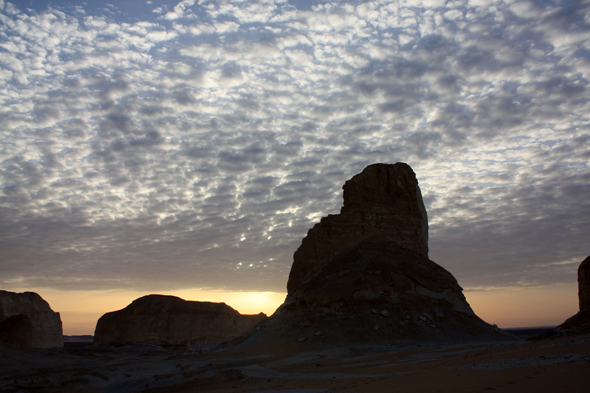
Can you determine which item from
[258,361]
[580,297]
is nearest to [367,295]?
[258,361]

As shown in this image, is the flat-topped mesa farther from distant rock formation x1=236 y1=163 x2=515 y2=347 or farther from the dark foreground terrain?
the dark foreground terrain

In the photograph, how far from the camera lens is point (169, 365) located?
1859cm

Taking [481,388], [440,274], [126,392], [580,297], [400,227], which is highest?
[400,227]

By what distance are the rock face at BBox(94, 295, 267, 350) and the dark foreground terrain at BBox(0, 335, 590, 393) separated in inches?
819

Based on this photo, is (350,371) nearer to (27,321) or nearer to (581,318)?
(581,318)

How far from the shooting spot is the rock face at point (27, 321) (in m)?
32.8

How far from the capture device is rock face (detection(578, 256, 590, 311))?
20.1 meters

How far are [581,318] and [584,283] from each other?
5903mm

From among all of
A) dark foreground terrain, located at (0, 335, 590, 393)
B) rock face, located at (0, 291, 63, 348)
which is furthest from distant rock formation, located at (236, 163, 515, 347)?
rock face, located at (0, 291, 63, 348)

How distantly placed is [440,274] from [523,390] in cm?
1795

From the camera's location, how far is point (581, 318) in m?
15.7

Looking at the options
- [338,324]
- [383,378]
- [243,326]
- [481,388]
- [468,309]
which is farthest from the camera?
[243,326]

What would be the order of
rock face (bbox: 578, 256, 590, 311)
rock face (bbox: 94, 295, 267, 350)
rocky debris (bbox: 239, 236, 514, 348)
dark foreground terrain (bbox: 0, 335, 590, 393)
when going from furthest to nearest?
rock face (bbox: 94, 295, 267, 350)
rock face (bbox: 578, 256, 590, 311)
rocky debris (bbox: 239, 236, 514, 348)
dark foreground terrain (bbox: 0, 335, 590, 393)

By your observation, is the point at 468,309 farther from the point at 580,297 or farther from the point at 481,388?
the point at 481,388
